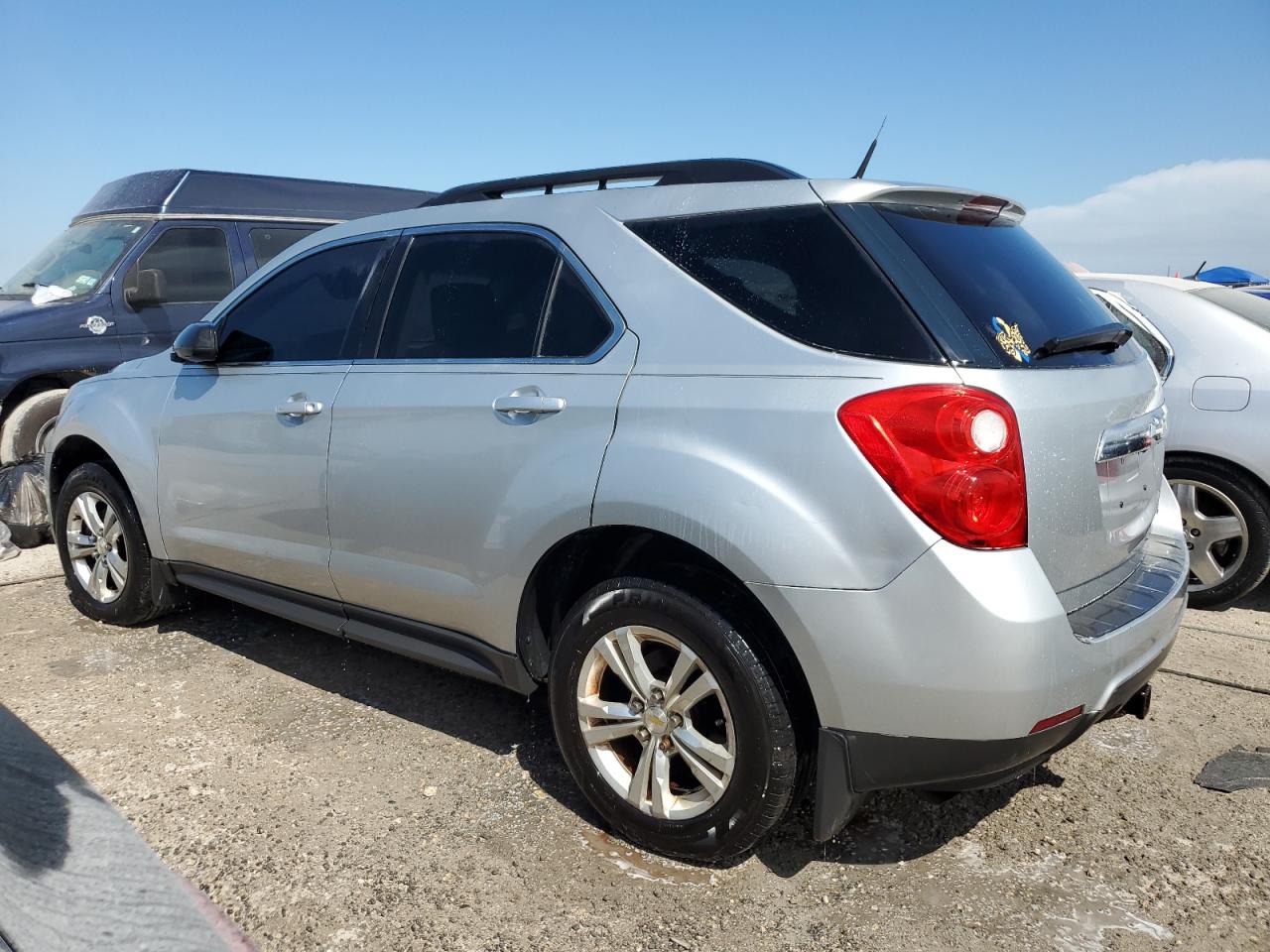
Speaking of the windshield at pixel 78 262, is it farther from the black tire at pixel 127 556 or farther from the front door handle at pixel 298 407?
the front door handle at pixel 298 407

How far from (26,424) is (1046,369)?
262 inches

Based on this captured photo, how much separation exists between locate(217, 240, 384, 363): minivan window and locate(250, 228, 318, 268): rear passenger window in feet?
13.4

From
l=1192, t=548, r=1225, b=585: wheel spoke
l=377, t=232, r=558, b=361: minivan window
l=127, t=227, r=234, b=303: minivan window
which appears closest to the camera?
l=377, t=232, r=558, b=361: minivan window

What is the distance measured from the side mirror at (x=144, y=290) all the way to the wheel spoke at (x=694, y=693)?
6.05 meters

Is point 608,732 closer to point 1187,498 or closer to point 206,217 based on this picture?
point 1187,498

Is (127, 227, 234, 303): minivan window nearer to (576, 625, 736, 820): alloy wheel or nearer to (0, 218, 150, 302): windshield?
(0, 218, 150, 302): windshield

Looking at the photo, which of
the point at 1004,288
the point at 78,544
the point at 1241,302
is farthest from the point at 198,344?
the point at 1241,302

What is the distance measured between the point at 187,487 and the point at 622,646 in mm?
2250

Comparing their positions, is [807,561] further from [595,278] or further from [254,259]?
[254,259]

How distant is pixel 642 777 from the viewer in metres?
2.64

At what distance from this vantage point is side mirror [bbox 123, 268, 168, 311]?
708 cm

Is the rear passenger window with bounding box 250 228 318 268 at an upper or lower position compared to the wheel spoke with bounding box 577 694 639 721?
upper

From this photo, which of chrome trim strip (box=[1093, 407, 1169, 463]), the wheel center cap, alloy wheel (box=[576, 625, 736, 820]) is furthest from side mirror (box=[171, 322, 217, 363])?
chrome trim strip (box=[1093, 407, 1169, 463])

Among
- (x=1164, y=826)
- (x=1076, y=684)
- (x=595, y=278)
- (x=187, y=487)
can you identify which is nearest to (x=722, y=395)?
(x=595, y=278)
